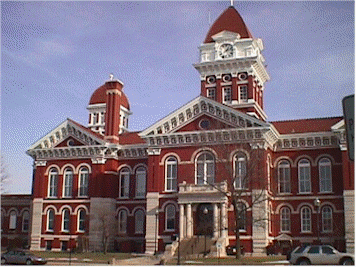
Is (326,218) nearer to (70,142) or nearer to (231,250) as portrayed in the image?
(231,250)

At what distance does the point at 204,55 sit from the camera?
5338 cm

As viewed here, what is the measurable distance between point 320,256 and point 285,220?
1691 cm

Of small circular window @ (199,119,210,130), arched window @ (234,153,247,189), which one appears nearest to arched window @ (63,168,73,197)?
small circular window @ (199,119,210,130)

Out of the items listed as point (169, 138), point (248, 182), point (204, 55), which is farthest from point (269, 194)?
point (204, 55)

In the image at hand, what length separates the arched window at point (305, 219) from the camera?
41562 millimetres

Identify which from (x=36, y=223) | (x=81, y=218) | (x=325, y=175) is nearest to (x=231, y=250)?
(x=325, y=175)

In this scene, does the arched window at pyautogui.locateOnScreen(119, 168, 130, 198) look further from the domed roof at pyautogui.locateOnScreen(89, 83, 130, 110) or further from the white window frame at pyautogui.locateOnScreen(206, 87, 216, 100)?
the domed roof at pyautogui.locateOnScreen(89, 83, 130, 110)

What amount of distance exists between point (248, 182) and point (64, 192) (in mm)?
18610

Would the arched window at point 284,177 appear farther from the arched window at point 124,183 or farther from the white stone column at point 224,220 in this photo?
the arched window at point 124,183

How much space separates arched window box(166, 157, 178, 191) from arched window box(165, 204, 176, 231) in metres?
1.61

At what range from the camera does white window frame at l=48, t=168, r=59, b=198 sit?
48688mm

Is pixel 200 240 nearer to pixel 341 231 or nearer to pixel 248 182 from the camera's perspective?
pixel 248 182

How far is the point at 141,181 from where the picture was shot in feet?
156

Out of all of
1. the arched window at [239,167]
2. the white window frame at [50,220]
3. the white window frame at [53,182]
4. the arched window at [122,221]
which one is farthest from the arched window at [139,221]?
the arched window at [239,167]
